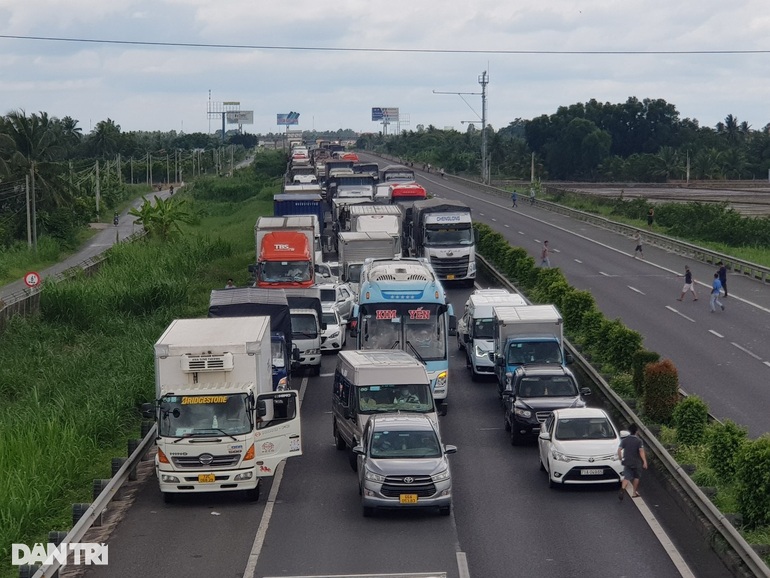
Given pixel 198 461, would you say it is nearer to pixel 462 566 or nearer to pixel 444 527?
pixel 444 527

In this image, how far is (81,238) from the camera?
95.7 metres

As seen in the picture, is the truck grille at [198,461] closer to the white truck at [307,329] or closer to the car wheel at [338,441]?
the car wheel at [338,441]

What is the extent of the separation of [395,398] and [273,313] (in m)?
6.79

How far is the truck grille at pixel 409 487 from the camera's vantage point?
1977 cm

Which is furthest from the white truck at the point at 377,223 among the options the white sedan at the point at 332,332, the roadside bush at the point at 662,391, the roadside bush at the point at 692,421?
the roadside bush at the point at 692,421

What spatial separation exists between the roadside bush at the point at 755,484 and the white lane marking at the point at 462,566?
453 cm

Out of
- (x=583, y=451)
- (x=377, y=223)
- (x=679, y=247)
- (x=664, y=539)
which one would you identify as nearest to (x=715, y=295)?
(x=377, y=223)

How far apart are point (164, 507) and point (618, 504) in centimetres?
840

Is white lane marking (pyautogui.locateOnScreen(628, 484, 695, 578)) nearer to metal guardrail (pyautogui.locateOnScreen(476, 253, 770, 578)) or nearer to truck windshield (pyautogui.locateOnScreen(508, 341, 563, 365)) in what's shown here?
metal guardrail (pyautogui.locateOnScreen(476, 253, 770, 578))

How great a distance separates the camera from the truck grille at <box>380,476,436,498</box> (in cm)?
1977

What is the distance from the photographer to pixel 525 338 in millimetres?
30219

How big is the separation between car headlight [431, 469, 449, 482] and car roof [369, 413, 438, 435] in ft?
4.21

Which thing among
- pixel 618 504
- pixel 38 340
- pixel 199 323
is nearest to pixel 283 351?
pixel 199 323

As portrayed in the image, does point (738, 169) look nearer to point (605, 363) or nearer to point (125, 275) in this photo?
point (125, 275)
